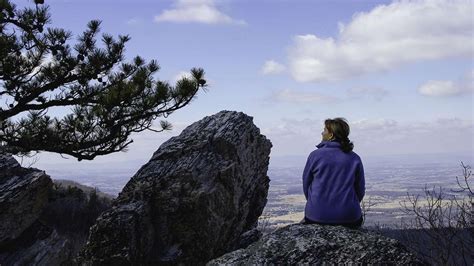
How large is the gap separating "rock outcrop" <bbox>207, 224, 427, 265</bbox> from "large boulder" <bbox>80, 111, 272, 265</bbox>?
3.05 metres

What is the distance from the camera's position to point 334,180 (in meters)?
5.08

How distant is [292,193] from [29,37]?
88.1 meters

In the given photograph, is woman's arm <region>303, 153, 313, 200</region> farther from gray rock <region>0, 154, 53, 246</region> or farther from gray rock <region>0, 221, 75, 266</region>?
gray rock <region>0, 154, 53, 246</region>

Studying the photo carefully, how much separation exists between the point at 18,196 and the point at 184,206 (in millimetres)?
2674

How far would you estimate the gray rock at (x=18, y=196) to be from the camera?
7914 millimetres

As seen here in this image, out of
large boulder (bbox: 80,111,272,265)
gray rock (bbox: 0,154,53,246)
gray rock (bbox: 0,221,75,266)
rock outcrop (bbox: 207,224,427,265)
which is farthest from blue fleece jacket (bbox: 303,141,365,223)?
gray rock (bbox: 0,154,53,246)

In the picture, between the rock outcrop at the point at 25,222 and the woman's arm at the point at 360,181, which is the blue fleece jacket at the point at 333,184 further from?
the rock outcrop at the point at 25,222

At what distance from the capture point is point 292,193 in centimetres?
9769

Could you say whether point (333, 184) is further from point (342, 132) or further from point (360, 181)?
point (342, 132)

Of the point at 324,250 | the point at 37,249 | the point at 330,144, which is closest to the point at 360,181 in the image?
the point at 330,144

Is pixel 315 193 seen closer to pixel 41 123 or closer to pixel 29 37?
pixel 41 123

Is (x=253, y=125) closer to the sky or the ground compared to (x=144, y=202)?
closer to the sky

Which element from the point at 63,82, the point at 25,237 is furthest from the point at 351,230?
the point at 63,82

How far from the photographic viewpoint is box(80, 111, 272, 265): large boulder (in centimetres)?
716
